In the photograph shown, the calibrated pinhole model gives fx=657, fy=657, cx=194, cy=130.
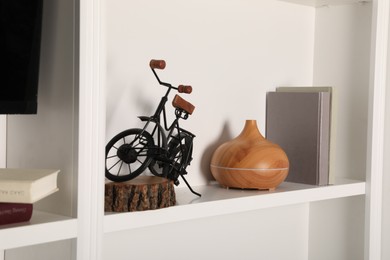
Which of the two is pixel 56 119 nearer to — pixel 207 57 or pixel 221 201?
pixel 221 201

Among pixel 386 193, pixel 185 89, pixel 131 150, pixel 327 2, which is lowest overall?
pixel 386 193

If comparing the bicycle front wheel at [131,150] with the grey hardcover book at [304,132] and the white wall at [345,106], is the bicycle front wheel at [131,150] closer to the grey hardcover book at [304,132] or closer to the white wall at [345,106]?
the grey hardcover book at [304,132]

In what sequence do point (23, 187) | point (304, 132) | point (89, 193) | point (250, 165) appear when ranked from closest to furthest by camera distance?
1. point (23, 187)
2. point (89, 193)
3. point (250, 165)
4. point (304, 132)

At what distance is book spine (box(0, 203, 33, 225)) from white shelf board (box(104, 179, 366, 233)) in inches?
5.8

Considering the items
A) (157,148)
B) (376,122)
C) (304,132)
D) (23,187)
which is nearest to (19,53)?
(23,187)

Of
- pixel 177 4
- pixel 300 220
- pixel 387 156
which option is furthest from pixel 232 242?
pixel 177 4

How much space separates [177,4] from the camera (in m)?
1.48

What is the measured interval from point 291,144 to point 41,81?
2.27 ft

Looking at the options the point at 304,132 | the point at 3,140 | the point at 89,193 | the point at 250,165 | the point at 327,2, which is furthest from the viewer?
the point at 327,2

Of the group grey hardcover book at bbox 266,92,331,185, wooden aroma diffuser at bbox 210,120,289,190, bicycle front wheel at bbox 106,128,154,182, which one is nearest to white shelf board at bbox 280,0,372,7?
grey hardcover book at bbox 266,92,331,185

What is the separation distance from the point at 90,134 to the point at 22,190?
0.48ft

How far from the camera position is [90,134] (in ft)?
3.41

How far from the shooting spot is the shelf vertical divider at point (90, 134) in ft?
3.36

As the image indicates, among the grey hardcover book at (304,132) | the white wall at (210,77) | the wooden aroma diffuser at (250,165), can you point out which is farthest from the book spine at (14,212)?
the grey hardcover book at (304,132)
